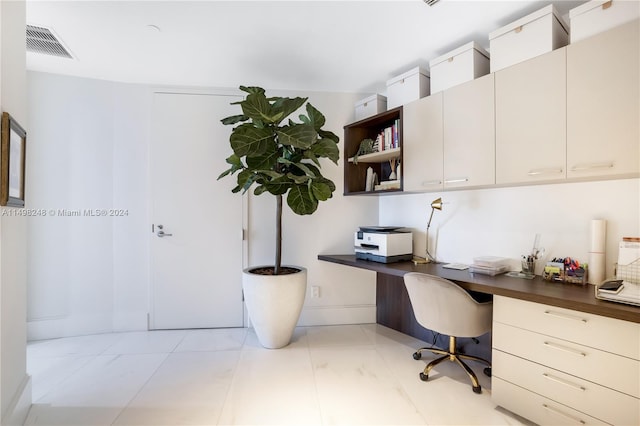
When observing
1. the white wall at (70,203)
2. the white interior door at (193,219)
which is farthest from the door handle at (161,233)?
the white wall at (70,203)

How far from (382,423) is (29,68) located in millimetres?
3900

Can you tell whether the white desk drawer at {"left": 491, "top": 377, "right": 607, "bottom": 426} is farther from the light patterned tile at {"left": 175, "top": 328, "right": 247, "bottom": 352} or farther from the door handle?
the door handle

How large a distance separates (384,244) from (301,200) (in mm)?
813

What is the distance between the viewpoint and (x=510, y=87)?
1784mm

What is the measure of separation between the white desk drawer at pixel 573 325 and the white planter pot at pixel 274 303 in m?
1.44

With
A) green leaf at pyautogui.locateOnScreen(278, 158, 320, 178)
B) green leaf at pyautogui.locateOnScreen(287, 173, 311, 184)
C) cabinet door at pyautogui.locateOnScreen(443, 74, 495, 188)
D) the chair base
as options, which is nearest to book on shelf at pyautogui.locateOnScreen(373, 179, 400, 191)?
cabinet door at pyautogui.locateOnScreen(443, 74, 495, 188)

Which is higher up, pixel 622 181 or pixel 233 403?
pixel 622 181

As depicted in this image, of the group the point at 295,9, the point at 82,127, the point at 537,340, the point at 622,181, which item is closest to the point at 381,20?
the point at 295,9

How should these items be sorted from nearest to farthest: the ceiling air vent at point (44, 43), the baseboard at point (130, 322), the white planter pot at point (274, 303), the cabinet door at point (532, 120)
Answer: the cabinet door at point (532, 120) < the ceiling air vent at point (44, 43) < the white planter pot at point (274, 303) < the baseboard at point (130, 322)

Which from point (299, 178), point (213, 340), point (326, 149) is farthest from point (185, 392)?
point (326, 149)

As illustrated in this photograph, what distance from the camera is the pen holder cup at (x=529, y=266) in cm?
186

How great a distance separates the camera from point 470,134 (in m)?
2.00

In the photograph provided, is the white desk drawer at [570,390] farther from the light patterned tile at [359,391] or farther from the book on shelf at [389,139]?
the book on shelf at [389,139]

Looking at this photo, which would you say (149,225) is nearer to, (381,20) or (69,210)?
(69,210)
